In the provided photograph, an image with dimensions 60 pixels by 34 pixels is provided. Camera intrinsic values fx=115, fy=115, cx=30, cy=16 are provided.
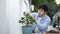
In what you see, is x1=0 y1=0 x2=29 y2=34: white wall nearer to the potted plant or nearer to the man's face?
the potted plant

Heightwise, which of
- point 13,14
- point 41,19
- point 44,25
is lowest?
point 44,25

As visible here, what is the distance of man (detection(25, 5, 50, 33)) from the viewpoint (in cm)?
216

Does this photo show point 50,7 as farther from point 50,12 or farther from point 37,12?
point 37,12

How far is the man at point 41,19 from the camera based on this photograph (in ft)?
7.09

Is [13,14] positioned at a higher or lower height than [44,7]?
lower

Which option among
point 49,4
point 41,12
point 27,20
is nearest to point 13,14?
point 27,20

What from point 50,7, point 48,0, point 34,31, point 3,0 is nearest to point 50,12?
point 50,7

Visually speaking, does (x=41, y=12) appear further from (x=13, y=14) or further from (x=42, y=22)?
(x=13, y=14)

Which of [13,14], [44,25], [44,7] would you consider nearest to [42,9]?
[44,7]

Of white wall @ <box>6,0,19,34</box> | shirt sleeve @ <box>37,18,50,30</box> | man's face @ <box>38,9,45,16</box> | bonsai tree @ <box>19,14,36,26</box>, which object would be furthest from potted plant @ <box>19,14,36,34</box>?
man's face @ <box>38,9,45,16</box>

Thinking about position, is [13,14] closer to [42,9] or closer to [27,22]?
[27,22]

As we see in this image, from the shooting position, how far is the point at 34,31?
7.23 feet

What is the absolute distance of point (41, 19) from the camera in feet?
7.37

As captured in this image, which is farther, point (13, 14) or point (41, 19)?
point (41, 19)
